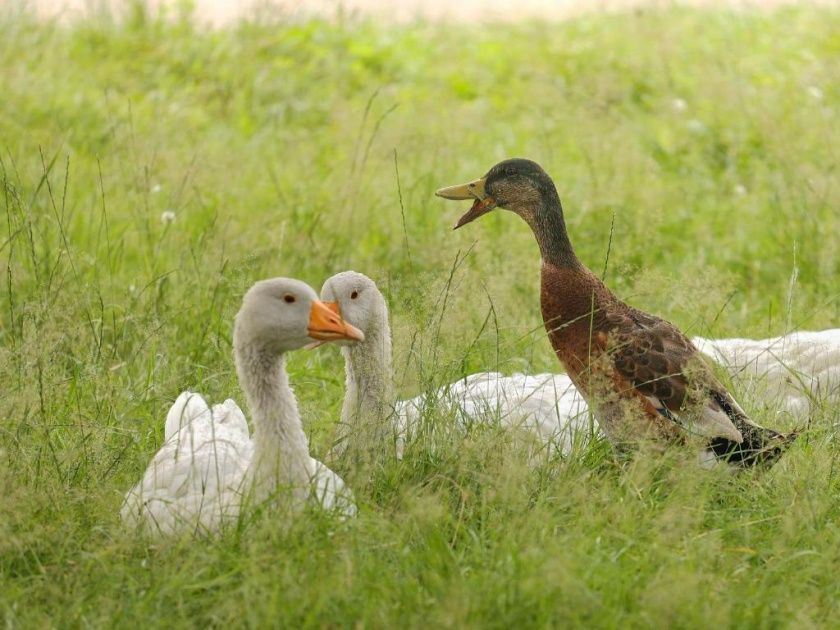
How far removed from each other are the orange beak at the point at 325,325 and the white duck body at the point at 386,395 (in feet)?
0.97

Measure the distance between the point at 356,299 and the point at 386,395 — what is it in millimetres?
329

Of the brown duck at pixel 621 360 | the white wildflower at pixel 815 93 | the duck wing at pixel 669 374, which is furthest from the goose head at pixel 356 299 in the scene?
the white wildflower at pixel 815 93

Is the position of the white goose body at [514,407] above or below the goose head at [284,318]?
below

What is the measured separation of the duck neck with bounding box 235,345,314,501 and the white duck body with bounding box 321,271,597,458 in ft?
1.11

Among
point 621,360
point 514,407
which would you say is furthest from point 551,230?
point 514,407

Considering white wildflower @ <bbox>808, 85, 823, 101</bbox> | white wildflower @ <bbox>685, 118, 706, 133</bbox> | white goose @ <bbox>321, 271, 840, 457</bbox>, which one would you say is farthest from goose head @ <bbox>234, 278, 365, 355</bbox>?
white wildflower @ <bbox>808, 85, 823, 101</bbox>

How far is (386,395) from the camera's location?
14.5 feet

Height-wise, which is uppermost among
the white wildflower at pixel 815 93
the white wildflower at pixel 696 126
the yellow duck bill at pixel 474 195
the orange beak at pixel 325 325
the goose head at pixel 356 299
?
the white wildflower at pixel 815 93

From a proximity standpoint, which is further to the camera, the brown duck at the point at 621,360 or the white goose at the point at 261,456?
the brown duck at the point at 621,360

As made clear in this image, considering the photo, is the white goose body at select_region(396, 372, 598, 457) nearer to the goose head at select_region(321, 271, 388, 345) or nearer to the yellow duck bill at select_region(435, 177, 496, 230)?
the goose head at select_region(321, 271, 388, 345)

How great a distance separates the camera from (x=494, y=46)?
10164 millimetres

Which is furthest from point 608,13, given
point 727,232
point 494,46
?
point 727,232

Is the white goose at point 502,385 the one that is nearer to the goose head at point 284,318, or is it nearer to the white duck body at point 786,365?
the white duck body at point 786,365

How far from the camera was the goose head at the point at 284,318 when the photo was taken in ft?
12.8
